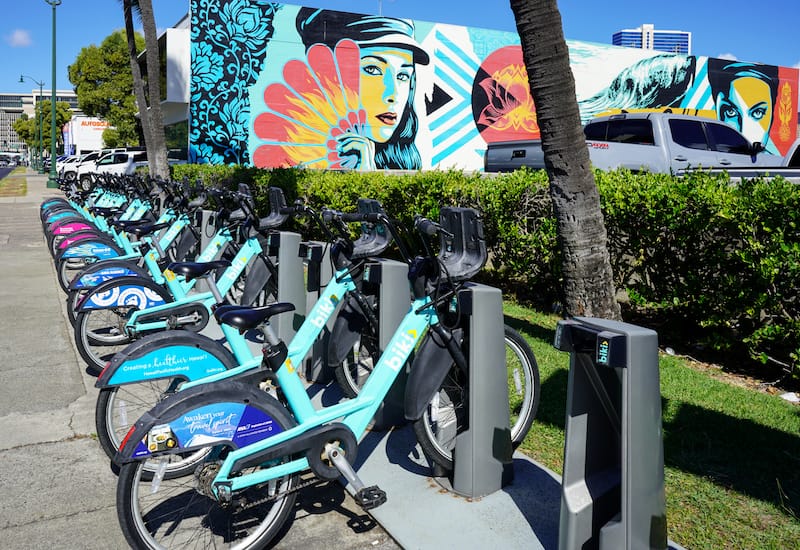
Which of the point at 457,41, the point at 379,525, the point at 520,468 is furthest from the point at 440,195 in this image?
the point at 457,41

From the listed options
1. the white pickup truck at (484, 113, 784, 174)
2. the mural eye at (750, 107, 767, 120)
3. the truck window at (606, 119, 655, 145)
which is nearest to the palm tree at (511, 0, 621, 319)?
the white pickup truck at (484, 113, 784, 174)

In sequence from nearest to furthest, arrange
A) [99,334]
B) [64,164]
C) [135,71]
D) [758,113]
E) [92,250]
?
[99,334] → [92,250] → [135,71] → [758,113] → [64,164]

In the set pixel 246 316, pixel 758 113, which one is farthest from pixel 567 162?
pixel 758 113

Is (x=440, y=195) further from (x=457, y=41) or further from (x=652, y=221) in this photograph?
(x=457, y=41)

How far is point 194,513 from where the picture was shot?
319 centimetres

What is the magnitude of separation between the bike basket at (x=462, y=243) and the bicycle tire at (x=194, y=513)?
108 cm

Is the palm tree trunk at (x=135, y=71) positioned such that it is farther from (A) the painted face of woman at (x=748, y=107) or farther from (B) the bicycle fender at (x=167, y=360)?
(A) the painted face of woman at (x=748, y=107)

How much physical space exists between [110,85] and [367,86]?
115 ft

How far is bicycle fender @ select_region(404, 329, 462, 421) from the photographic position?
10.8 feet

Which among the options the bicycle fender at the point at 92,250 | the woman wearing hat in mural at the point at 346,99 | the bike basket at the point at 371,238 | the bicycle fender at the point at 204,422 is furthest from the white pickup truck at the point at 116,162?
the bicycle fender at the point at 204,422

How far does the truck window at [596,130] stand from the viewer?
12320mm

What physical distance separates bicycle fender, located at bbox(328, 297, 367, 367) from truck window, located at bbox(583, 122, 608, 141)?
9268mm

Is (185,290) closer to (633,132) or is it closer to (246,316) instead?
(246,316)

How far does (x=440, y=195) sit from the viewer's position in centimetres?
789
